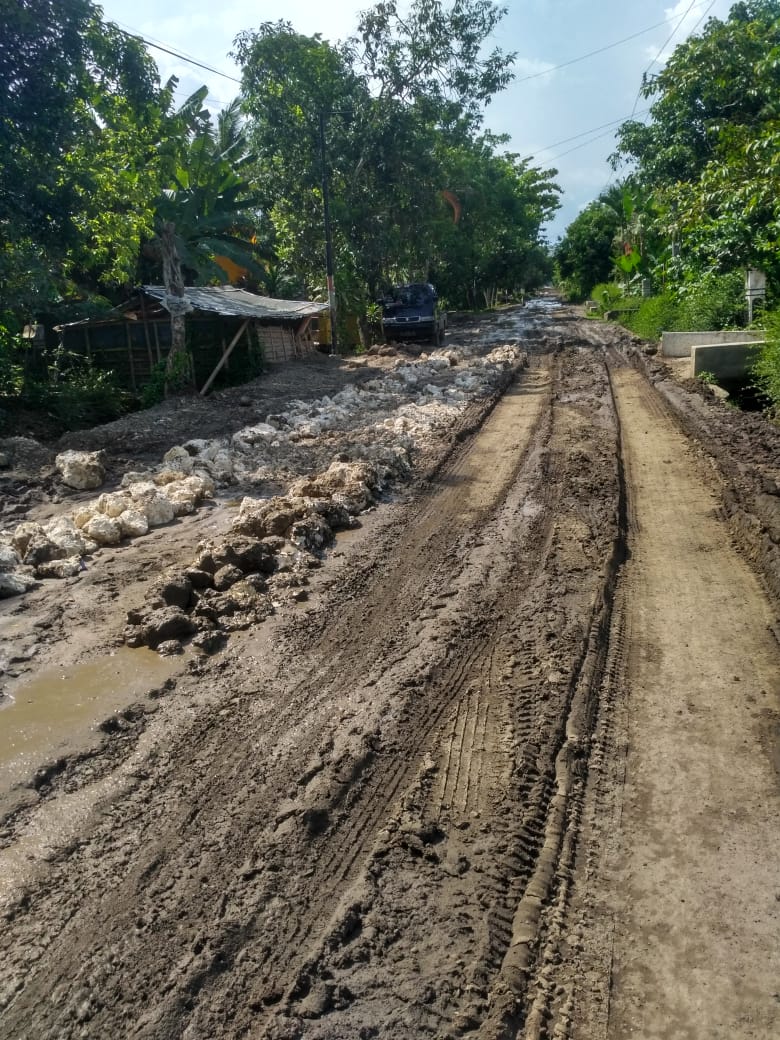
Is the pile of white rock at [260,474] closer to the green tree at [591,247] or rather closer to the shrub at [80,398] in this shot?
the shrub at [80,398]

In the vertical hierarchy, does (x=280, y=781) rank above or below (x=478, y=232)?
below

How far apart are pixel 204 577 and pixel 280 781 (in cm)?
288

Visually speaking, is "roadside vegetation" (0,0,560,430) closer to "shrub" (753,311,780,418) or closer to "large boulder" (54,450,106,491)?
"large boulder" (54,450,106,491)

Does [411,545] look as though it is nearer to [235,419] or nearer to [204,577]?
[204,577]

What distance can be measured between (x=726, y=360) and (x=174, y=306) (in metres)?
12.4

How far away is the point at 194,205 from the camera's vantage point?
2612cm

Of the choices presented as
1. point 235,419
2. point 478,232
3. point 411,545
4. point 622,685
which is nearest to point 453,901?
point 622,685

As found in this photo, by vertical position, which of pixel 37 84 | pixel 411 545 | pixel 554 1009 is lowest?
pixel 554 1009

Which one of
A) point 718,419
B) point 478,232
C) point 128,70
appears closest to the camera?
point 718,419

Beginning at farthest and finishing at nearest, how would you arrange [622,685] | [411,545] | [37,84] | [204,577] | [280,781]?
[37,84] → [411,545] → [204,577] → [622,685] → [280,781]

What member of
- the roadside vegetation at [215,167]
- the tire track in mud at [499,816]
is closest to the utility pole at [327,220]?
the roadside vegetation at [215,167]

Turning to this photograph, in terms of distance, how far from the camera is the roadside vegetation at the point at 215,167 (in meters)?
13.7

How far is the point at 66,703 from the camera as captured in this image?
5.14 metres

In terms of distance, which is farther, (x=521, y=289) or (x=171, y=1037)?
(x=521, y=289)
